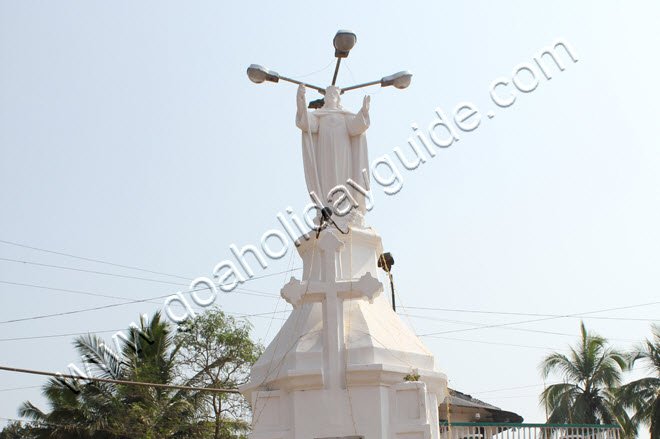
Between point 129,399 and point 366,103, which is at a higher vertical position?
point 366,103

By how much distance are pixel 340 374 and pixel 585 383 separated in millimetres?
27464

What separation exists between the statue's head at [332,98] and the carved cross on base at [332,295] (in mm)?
2501

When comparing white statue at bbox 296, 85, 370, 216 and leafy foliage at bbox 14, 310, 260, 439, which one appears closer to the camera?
white statue at bbox 296, 85, 370, 216

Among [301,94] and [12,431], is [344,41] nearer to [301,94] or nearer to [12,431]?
[301,94]

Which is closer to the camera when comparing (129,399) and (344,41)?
(344,41)

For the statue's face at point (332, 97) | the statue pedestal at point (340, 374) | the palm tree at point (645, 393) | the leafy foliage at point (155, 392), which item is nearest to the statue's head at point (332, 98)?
the statue's face at point (332, 97)

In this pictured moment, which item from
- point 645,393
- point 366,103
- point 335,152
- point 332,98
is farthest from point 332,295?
point 645,393

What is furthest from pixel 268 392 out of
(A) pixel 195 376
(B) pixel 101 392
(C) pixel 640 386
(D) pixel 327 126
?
(C) pixel 640 386

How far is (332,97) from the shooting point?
10.3m

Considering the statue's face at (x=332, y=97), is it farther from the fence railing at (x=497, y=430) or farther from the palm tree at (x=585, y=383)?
the palm tree at (x=585, y=383)

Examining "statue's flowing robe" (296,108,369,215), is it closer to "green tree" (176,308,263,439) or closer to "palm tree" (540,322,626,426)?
"green tree" (176,308,263,439)

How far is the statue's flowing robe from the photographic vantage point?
9828 mm

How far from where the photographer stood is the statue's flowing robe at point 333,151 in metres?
9.83

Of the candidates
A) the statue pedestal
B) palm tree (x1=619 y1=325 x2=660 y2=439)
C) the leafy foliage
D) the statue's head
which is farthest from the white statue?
palm tree (x1=619 y1=325 x2=660 y2=439)
